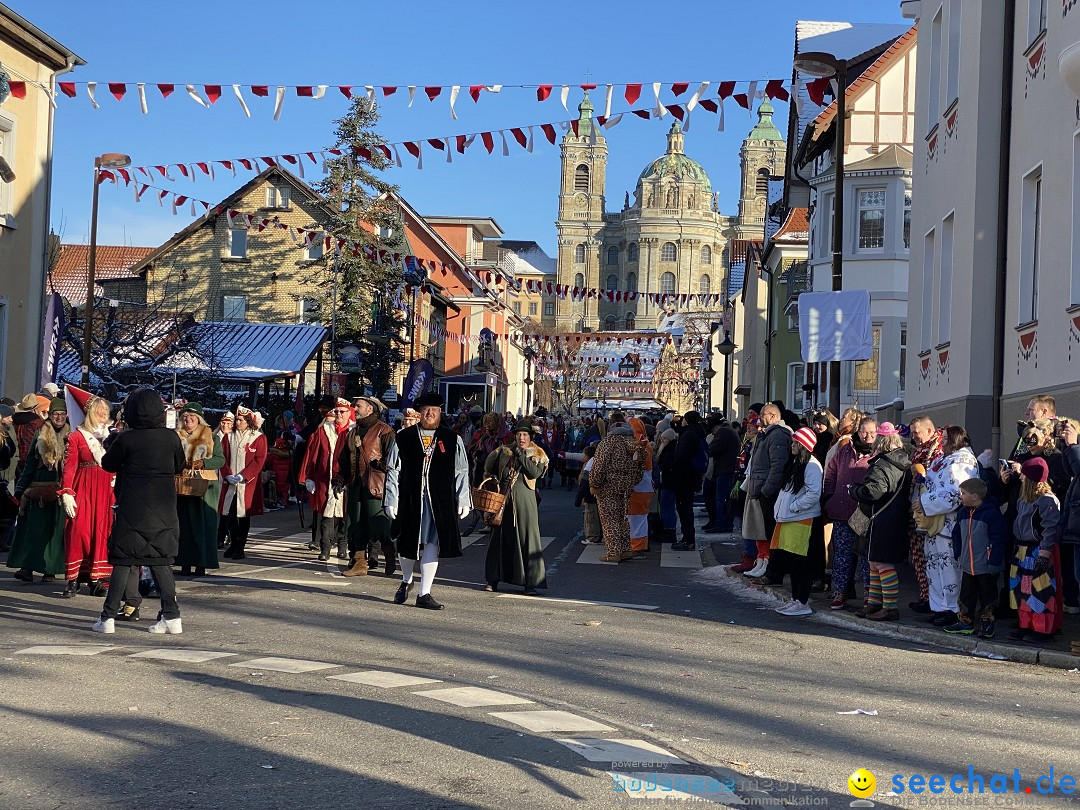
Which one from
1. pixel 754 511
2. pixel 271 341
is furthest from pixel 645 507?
pixel 271 341

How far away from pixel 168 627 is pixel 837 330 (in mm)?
9684

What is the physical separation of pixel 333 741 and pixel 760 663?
12.4 ft

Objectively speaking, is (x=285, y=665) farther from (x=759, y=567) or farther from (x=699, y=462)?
(x=699, y=462)

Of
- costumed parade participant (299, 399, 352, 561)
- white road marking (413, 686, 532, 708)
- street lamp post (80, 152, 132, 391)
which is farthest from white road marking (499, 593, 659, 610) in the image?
street lamp post (80, 152, 132, 391)

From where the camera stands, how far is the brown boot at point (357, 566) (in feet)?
45.0

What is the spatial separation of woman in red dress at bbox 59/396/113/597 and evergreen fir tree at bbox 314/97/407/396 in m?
36.7

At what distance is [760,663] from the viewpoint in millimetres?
8969

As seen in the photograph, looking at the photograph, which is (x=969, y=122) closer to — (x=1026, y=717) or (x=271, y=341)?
(x=1026, y=717)

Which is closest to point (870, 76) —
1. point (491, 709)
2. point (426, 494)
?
point (426, 494)

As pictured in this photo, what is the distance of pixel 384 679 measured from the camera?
779 cm

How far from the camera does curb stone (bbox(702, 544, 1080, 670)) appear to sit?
31.0 feet

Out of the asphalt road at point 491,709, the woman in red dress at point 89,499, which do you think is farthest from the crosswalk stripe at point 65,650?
the woman in red dress at point 89,499

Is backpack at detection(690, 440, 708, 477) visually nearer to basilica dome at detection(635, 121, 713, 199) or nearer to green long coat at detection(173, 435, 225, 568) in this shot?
green long coat at detection(173, 435, 225, 568)

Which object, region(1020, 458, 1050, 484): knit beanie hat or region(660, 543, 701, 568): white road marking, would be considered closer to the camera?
region(1020, 458, 1050, 484): knit beanie hat
